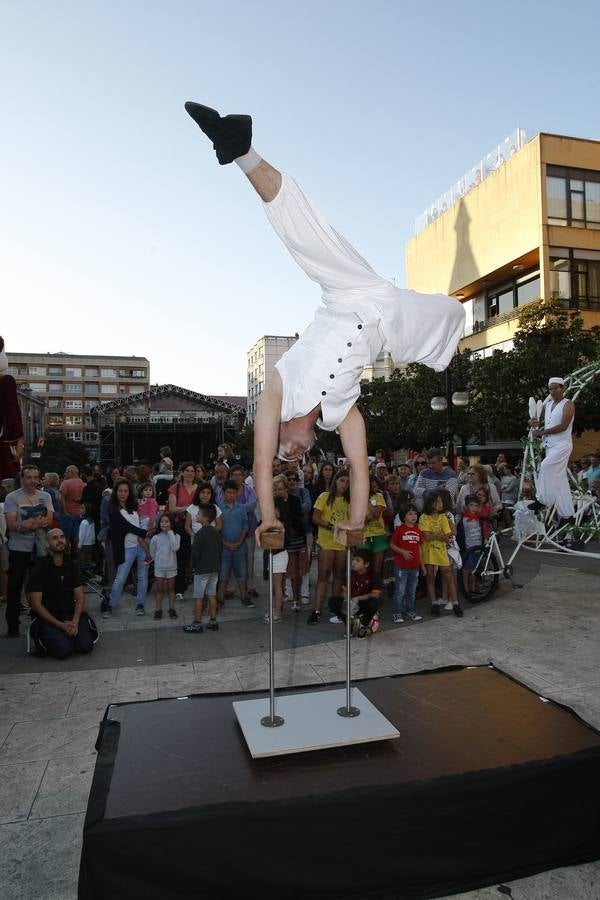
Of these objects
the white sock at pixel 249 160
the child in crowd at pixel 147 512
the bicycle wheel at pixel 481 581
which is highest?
the white sock at pixel 249 160

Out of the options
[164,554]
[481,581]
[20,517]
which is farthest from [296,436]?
[481,581]

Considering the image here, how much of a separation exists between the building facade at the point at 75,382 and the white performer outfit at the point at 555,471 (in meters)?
58.4

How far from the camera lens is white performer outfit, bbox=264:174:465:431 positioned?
2.60 meters

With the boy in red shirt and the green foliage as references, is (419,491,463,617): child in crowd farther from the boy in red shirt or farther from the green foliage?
the green foliage

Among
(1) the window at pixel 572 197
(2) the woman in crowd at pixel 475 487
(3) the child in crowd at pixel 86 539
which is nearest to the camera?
(2) the woman in crowd at pixel 475 487

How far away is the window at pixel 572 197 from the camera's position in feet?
70.7

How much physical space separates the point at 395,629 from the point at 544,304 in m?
13.9

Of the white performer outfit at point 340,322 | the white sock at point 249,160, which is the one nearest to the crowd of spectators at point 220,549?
the white performer outfit at point 340,322

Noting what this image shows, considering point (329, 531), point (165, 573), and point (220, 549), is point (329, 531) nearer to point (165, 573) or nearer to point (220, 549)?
point (220, 549)

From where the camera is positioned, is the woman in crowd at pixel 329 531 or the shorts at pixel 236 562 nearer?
the woman in crowd at pixel 329 531

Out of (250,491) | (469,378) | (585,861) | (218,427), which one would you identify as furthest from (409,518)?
(218,427)

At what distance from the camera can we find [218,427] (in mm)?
35656

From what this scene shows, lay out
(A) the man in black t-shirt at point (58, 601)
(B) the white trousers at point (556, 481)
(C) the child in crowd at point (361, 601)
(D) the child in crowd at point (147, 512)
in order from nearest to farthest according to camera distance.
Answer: (A) the man in black t-shirt at point (58, 601) → (C) the child in crowd at point (361, 601) → (B) the white trousers at point (556, 481) → (D) the child in crowd at point (147, 512)

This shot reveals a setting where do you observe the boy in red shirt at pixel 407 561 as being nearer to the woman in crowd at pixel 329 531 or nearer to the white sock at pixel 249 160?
the woman in crowd at pixel 329 531
